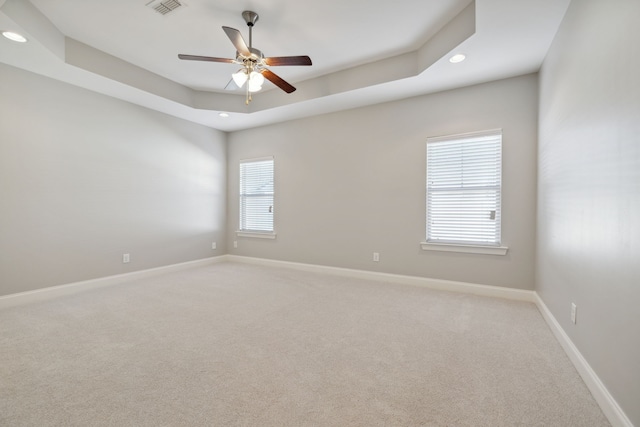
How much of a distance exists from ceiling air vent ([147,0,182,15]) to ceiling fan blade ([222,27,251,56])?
72 cm

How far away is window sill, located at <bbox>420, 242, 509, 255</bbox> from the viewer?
3368mm

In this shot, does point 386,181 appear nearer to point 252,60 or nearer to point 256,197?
point 252,60

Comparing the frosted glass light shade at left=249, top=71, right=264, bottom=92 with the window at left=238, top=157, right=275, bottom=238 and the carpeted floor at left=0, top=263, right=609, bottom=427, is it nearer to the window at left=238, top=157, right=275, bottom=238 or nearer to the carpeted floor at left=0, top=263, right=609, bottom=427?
the carpeted floor at left=0, top=263, right=609, bottom=427

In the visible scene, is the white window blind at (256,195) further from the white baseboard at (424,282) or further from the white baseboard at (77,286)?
the white baseboard at (77,286)

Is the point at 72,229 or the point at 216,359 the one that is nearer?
the point at 216,359

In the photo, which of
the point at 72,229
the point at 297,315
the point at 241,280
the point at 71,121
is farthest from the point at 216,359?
the point at 71,121

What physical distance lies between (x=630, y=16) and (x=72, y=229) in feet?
17.2

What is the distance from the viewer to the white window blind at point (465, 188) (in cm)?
342

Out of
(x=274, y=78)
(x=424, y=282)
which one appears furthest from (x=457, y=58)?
(x=424, y=282)

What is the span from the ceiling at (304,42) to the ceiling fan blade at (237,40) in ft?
1.48

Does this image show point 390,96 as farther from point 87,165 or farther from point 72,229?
point 72,229

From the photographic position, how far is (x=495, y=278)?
341 cm

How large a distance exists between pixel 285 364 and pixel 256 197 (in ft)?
12.8

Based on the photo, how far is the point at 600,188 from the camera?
1614 millimetres
